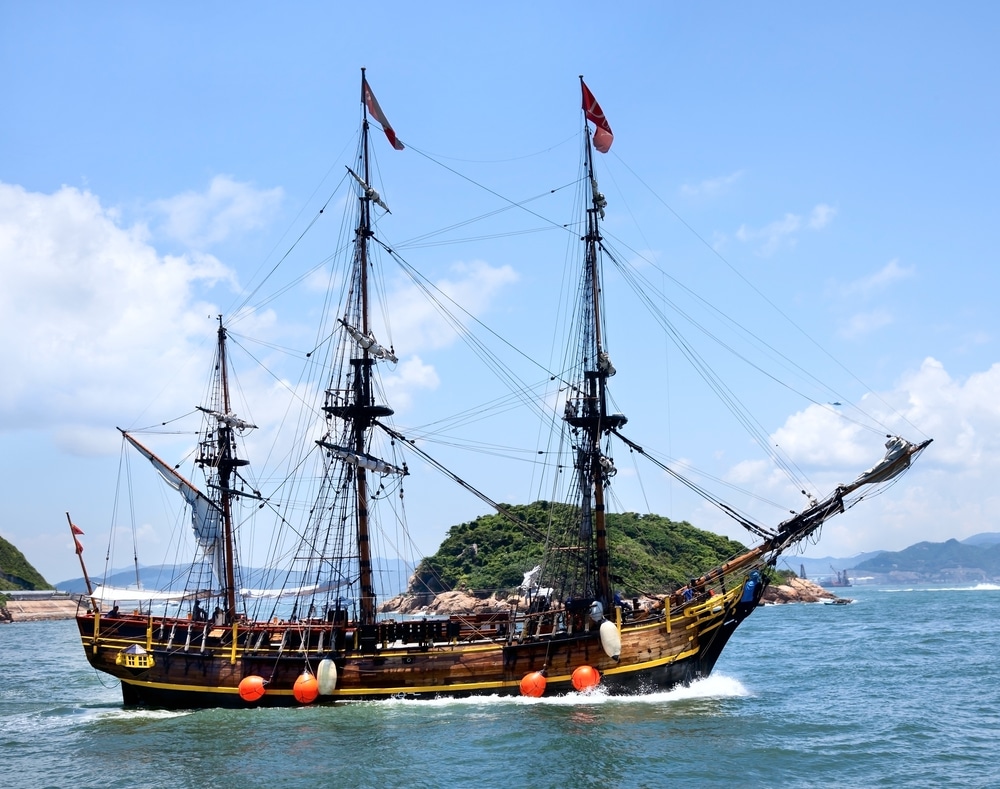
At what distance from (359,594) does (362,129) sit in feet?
69.6

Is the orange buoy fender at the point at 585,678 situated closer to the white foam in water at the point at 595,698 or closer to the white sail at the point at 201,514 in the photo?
the white foam in water at the point at 595,698

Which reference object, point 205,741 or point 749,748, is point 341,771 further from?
point 749,748

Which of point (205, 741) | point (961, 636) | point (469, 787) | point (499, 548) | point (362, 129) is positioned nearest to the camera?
point (469, 787)

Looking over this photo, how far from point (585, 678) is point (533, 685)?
2061mm

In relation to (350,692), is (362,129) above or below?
above

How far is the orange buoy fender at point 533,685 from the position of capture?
36312 millimetres

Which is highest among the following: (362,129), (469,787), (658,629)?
(362,129)

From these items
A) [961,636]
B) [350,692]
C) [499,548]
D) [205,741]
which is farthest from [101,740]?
[499,548]

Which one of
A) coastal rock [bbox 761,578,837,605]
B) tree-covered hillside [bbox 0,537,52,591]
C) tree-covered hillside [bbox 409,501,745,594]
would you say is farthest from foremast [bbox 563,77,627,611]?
tree-covered hillside [bbox 0,537,52,591]

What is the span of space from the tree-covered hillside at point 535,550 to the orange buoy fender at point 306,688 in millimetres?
73073

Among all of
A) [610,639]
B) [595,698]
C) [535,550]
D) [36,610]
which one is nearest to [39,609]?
[36,610]

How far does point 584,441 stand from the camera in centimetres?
4088

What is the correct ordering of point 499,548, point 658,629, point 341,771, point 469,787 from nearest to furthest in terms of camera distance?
point 469,787, point 341,771, point 658,629, point 499,548

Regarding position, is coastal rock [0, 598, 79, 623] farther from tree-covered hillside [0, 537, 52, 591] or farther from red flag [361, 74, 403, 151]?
red flag [361, 74, 403, 151]
